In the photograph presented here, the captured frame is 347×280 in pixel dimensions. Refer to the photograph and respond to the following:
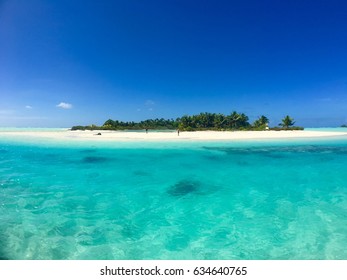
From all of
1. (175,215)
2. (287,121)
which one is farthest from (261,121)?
(175,215)

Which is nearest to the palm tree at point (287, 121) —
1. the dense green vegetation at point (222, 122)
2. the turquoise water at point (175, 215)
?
the dense green vegetation at point (222, 122)

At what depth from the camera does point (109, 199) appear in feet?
24.8

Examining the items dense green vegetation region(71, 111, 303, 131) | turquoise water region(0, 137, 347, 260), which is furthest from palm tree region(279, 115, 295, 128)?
turquoise water region(0, 137, 347, 260)

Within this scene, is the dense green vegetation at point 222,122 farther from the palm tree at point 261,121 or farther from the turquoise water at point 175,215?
the turquoise water at point 175,215

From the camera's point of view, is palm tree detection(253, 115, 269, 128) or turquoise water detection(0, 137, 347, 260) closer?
turquoise water detection(0, 137, 347, 260)

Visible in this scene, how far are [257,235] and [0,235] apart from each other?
551cm

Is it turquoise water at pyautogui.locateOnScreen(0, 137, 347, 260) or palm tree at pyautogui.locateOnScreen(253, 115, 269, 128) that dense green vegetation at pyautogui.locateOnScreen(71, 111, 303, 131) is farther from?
turquoise water at pyautogui.locateOnScreen(0, 137, 347, 260)

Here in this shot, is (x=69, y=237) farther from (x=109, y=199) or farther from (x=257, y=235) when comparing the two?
(x=257, y=235)

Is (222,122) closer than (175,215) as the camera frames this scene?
No

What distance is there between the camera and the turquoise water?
14.7 feet

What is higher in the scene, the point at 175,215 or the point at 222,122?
the point at 222,122

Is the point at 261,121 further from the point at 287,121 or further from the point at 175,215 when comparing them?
the point at 175,215

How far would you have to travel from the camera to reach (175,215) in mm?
6191

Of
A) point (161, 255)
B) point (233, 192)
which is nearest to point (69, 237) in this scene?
point (161, 255)
